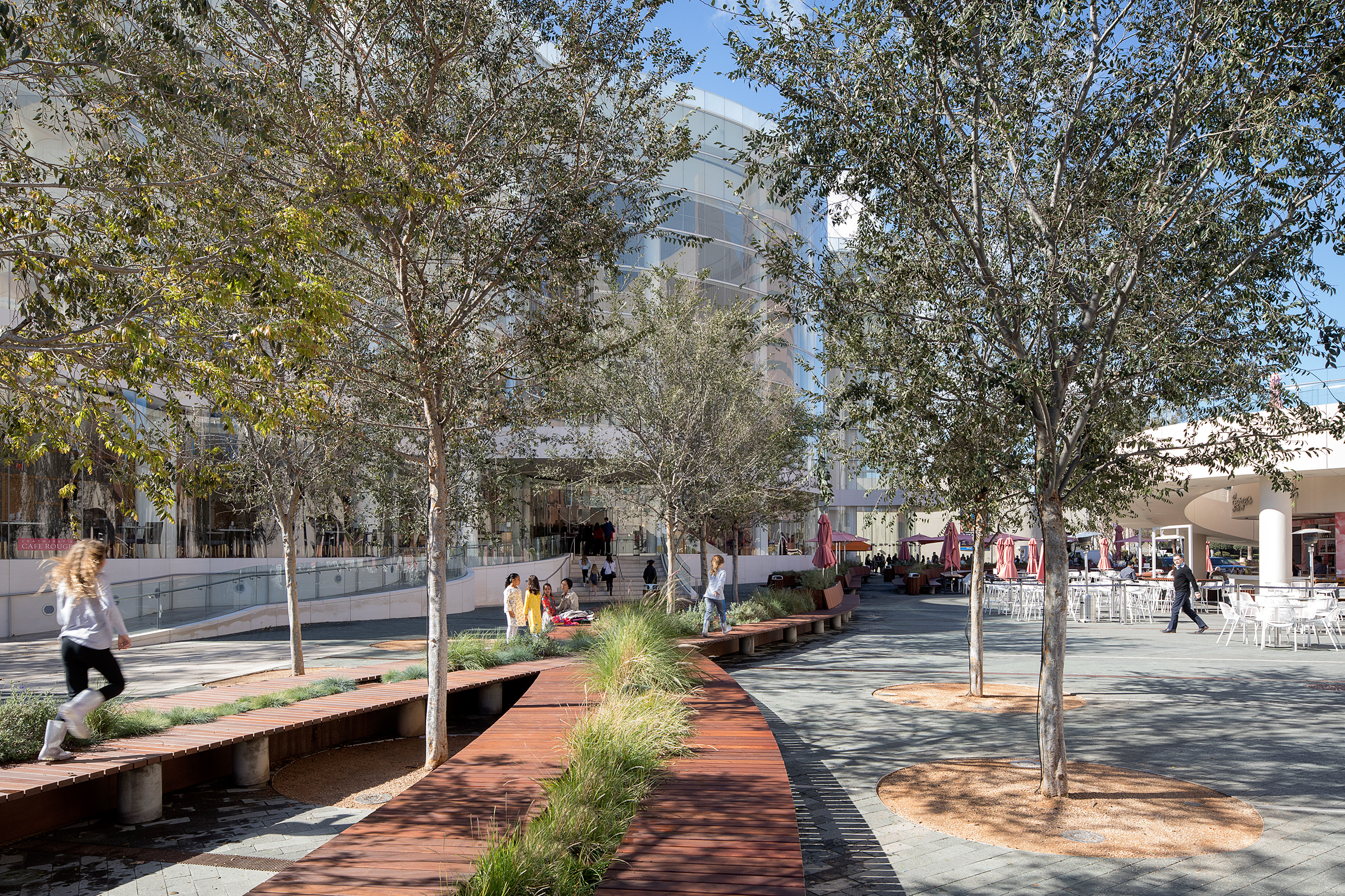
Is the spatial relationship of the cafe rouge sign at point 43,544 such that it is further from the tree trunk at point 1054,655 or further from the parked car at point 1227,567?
the parked car at point 1227,567

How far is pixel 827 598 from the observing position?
2469cm

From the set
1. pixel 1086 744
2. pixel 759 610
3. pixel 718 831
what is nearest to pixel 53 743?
pixel 718 831

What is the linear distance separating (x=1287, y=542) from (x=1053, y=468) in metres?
24.0

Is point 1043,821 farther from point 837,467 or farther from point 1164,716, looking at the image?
point 837,467

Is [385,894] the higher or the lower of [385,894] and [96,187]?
the lower

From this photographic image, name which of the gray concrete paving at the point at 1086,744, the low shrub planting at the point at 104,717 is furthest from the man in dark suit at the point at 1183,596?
the low shrub planting at the point at 104,717

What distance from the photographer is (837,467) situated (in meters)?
57.5

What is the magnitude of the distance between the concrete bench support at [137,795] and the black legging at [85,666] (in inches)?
26.0

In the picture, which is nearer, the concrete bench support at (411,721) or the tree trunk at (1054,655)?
the tree trunk at (1054,655)

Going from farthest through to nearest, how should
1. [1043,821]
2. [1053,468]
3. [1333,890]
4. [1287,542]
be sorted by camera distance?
[1287,542]
[1053,468]
[1043,821]
[1333,890]

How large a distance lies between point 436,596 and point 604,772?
3.32 metres

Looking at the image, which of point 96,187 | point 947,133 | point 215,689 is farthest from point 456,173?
point 215,689

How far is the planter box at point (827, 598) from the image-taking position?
24.0 metres

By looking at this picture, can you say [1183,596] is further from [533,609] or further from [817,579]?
[533,609]
